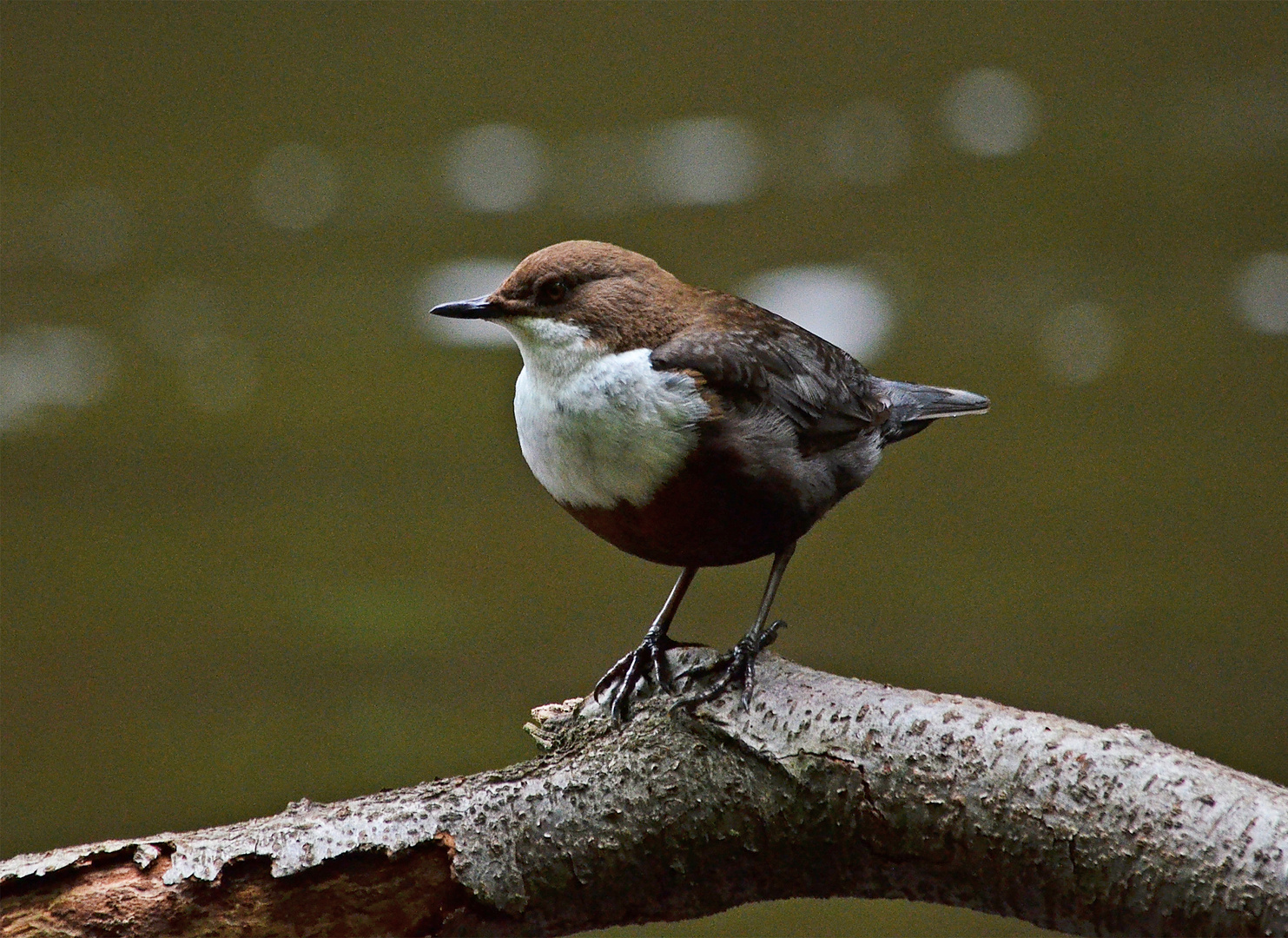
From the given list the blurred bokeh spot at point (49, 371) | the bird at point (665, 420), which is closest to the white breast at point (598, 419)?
the bird at point (665, 420)

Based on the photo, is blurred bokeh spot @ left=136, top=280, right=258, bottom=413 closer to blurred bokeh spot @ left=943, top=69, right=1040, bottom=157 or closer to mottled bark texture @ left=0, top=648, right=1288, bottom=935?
blurred bokeh spot @ left=943, top=69, right=1040, bottom=157

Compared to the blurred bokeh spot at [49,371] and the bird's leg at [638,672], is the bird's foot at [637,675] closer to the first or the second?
the bird's leg at [638,672]

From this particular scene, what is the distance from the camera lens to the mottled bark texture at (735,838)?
1.13 m

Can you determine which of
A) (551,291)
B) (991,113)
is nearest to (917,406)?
(551,291)

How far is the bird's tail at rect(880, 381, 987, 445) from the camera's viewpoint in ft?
5.89

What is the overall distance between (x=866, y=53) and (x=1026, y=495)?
119cm

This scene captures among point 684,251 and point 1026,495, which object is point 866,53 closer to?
point 684,251

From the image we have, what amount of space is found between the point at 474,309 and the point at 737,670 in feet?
1.81

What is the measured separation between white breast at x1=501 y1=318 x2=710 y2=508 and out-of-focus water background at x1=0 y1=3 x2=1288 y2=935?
4.64 feet

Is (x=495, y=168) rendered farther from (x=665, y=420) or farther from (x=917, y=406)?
(x=665, y=420)

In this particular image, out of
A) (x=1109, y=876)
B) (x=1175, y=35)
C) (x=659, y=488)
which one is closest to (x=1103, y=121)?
(x=1175, y=35)

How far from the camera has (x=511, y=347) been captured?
3059 mm

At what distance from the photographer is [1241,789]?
1.11m

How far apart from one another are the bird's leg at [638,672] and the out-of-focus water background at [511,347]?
1.25 meters
